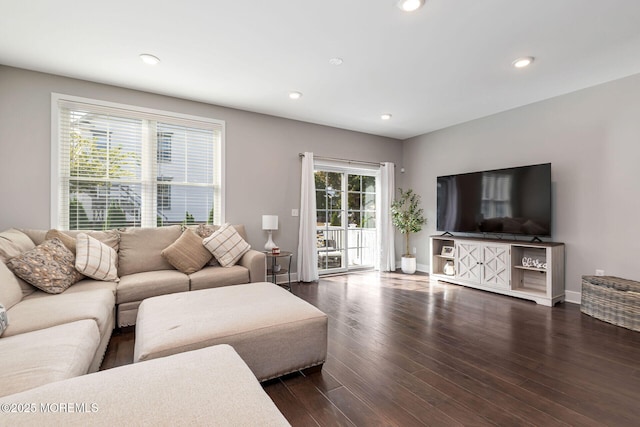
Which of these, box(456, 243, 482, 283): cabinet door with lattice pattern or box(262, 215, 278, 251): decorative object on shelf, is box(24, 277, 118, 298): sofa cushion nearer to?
box(262, 215, 278, 251): decorative object on shelf

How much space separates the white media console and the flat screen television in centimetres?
24

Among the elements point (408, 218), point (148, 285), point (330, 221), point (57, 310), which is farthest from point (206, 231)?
point (408, 218)

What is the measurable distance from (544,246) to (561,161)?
121 cm

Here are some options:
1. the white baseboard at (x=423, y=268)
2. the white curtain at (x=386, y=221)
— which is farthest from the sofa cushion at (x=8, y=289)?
the white baseboard at (x=423, y=268)

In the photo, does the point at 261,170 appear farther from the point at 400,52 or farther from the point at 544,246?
the point at 544,246

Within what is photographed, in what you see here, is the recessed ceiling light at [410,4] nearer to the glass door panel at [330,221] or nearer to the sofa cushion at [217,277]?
the sofa cushion at [217,277]

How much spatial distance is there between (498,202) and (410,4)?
3.20 m

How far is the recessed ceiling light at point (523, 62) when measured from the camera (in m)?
2.80

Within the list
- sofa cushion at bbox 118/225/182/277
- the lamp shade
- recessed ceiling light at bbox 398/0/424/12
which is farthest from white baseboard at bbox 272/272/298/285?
recessed ceiling light at bbox 398/0/424/12

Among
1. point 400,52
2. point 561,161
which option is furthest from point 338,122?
point 561,161

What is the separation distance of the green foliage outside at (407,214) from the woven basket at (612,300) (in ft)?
8.27

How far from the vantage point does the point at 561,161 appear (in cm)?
375

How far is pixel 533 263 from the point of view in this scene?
3803 mm

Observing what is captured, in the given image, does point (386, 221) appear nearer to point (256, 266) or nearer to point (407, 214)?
point (407, 214)
